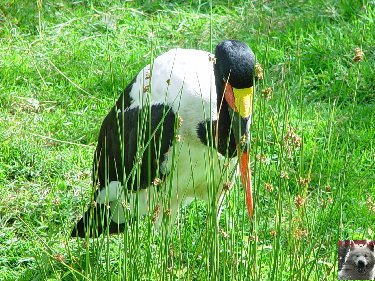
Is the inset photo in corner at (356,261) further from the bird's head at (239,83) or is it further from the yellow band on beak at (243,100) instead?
the yellow band on beak at (243,100)

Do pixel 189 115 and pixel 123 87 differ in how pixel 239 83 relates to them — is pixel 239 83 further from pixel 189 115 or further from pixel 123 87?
pixel 123 87

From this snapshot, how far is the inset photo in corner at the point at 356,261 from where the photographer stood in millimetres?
2900

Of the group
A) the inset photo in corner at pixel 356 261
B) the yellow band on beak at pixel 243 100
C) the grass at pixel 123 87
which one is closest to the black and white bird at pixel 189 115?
the yellow band on beak at pixel 243 100

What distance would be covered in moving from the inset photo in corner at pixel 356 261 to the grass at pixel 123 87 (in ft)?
0.96

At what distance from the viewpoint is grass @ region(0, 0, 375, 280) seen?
4.04 m

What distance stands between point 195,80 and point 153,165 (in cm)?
42

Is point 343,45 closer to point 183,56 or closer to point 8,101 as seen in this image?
point 183,56

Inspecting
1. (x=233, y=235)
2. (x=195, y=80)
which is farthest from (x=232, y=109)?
(x=233, y=235)

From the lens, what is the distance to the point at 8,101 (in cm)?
514

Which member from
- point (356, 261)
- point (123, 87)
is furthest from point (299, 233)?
point (123, 87)

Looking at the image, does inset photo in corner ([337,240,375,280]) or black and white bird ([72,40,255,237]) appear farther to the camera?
black and white bird ([72,40,255,237])

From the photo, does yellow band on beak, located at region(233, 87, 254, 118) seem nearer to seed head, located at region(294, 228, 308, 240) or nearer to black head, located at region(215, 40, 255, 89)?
black head, located at region(215, 40, 255, 89)

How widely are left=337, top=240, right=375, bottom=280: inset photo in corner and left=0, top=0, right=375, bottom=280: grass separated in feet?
0.96

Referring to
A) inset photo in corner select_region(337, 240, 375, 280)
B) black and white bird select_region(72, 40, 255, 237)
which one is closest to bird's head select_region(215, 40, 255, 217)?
black and white bird select_region(72, 40, 255, 237)
